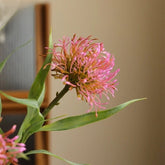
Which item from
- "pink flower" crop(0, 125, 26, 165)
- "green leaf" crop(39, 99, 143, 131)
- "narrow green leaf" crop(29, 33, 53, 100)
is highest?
"narrow green leaf" crop(29, 33, 53, 100)

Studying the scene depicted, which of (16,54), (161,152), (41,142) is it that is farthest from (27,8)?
(161,152)

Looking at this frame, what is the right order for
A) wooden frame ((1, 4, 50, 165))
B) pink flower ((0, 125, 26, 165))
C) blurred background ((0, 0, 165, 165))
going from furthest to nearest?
blurred background ((0, 0, 165, 165)) < wooden frame ((1, 4, 50, 165)) < pink flower ((0, 125, 26, 165))

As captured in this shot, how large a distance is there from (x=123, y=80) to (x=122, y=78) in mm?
11

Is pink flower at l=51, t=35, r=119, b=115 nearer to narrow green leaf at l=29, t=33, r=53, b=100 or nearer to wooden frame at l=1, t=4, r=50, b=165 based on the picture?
narrow green leaf at l=29, t=33, r=53, b=100

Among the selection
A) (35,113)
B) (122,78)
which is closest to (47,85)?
(122,78)

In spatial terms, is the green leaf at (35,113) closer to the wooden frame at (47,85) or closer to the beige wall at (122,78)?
the wooden frame at (47,85)

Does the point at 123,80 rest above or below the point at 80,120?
above

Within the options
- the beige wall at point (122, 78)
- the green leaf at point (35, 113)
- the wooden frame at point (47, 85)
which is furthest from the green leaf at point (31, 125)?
the beige wall at point (122, 78)

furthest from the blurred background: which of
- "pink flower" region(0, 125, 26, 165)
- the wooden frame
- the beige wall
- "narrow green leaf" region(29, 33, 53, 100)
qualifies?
"pink flower" region(0, 125, 26, 165)

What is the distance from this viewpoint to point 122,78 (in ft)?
6.05

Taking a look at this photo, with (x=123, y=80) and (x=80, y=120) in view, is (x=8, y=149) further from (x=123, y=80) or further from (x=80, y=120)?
(x=123, y=80)

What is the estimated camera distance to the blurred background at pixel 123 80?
181cm

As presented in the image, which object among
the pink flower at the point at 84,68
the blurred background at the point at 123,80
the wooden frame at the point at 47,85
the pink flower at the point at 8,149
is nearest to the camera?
the pink flower at the point at 8,149

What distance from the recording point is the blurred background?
5.94 feet
